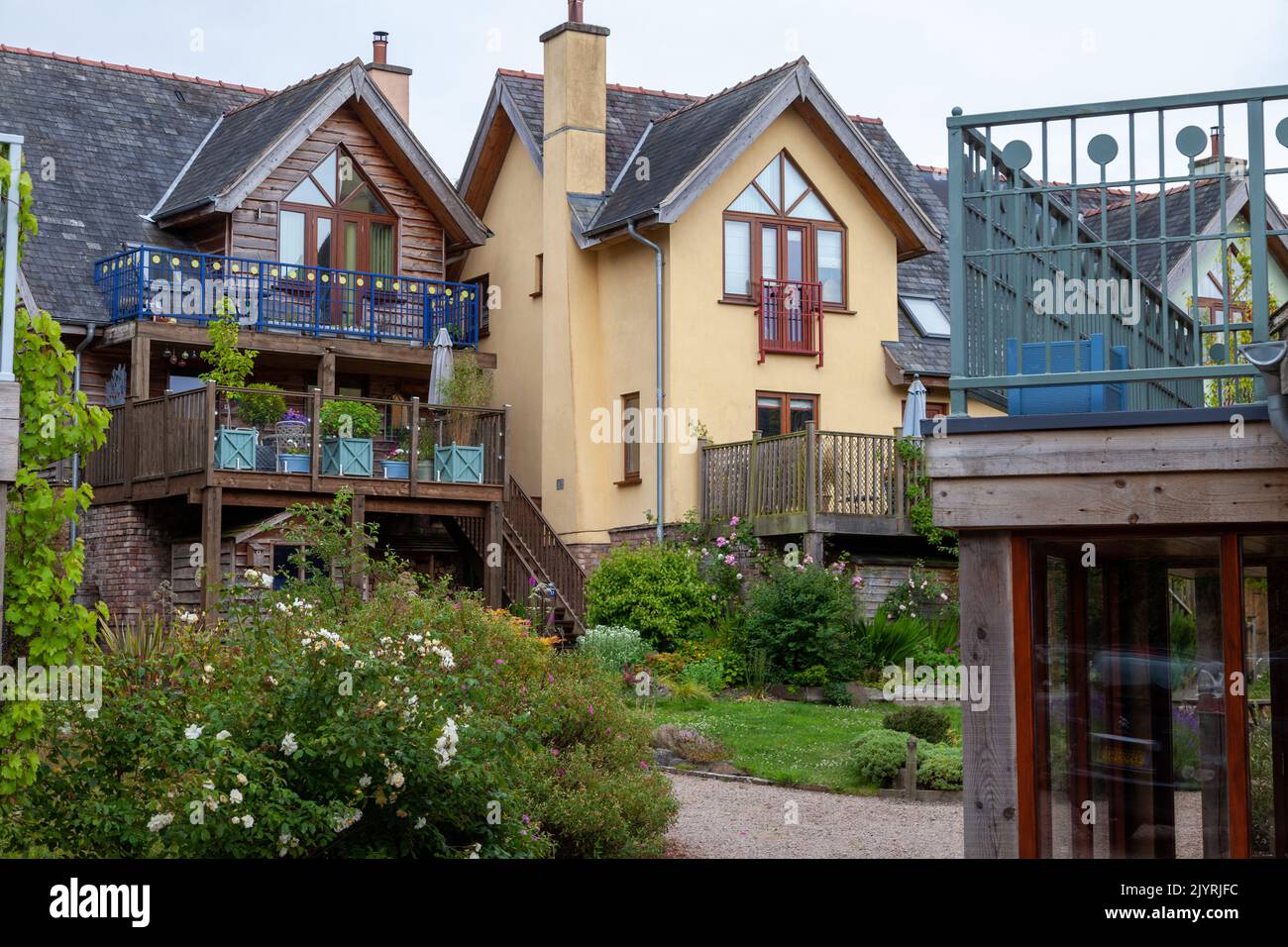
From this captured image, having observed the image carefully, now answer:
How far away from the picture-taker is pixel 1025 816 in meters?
7.95

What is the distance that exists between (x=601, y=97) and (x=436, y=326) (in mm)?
4530

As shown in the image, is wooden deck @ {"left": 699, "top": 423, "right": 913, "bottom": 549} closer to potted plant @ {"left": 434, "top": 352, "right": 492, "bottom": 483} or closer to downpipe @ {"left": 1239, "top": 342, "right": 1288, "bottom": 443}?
potted plant @ {"left": 434, "top": 352, "right": 492, "bottom": 483}

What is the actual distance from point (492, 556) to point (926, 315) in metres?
9.70

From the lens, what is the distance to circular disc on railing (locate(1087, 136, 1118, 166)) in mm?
8219

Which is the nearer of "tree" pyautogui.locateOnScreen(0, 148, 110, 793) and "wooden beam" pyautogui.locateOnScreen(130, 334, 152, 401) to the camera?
"tree" pyautogui.locateOnScreen(0, 148, 110, 793)

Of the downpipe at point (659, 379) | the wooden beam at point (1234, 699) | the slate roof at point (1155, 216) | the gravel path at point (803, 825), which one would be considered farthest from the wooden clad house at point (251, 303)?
the wooden beam at point (1234, 699)

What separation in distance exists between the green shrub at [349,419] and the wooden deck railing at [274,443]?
0.06m

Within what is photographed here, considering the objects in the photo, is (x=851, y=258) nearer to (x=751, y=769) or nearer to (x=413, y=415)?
(x=413, y=415)

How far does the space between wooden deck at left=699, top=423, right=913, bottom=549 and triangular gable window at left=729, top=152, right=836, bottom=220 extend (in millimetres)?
4617

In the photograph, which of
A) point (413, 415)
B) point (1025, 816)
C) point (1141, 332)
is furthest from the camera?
point (413, 415)

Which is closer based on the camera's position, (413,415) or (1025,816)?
(1025,816)

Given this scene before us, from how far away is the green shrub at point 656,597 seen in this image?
945 inches

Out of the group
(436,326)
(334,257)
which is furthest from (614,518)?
(334,257)

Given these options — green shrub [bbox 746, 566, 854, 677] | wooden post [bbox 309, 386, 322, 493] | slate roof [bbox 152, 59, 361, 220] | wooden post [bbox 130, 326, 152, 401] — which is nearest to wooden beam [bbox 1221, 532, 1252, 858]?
green shrub [bbox 746, 566, 854, 677]
